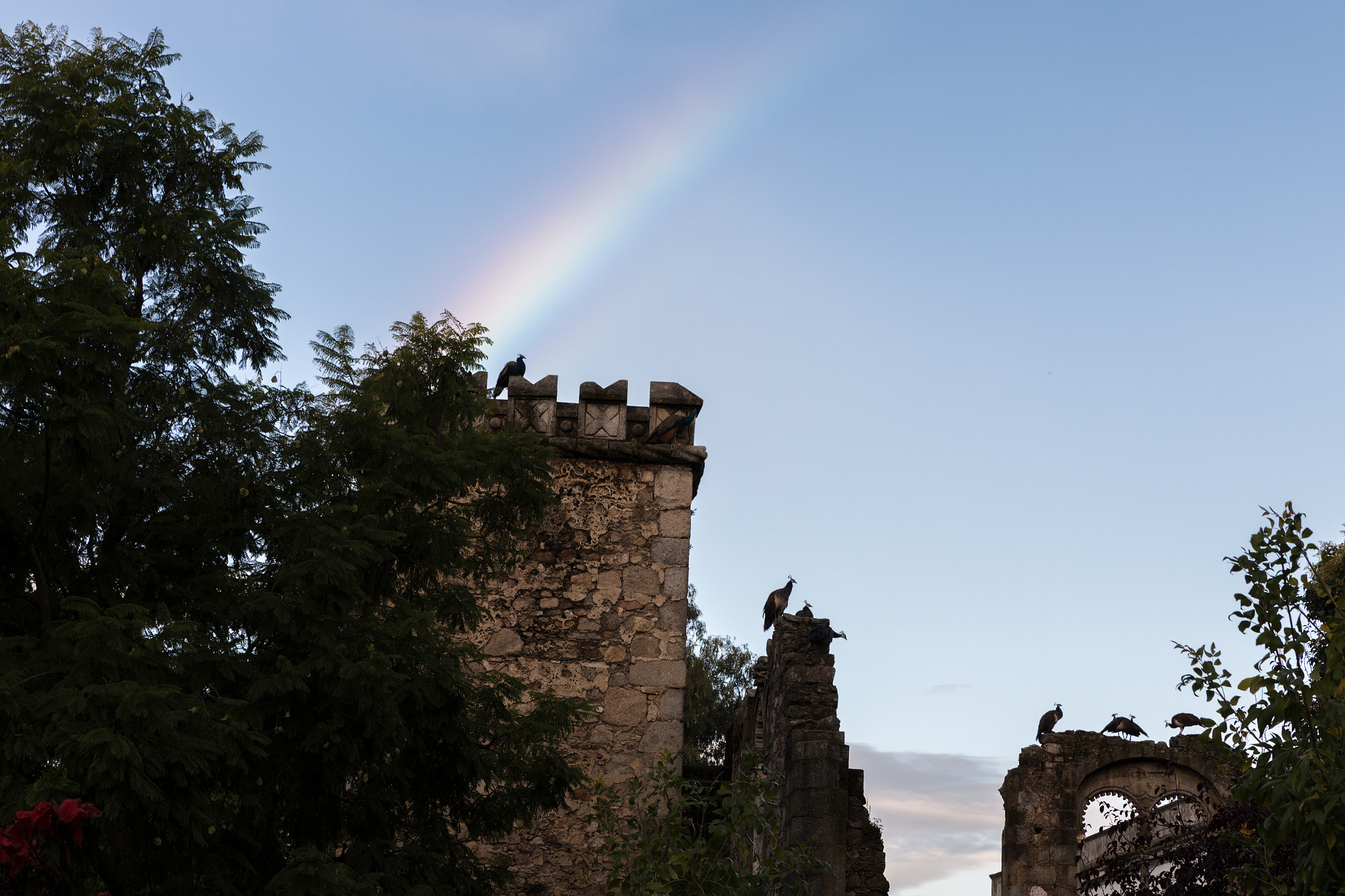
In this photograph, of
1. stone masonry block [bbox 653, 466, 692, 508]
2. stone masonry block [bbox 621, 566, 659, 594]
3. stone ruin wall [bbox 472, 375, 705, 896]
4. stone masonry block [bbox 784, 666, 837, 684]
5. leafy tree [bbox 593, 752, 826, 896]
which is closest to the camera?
leafy tree [bbox 593, 752, 826, 896]

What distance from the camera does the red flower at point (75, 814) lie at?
3.89m

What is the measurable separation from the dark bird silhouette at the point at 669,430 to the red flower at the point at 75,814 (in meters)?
6.95

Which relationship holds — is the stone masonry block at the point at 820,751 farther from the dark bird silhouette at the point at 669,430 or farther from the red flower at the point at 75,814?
the red flower at the point at 75,814

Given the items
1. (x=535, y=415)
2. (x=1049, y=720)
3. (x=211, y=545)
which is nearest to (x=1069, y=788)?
(x=1049, y=720)

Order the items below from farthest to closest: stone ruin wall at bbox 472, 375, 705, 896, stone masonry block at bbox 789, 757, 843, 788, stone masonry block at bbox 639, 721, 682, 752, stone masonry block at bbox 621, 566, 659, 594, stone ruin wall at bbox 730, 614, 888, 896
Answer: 1. stone masonry block at bbox 621, 566, 659, 594
2. stone masonry block at bbox 639, 721, 682, 752
3. stone ruin wall at bbox 472, 375, 705, 896
4. stone masonry block at bbox 789, 757, 843, 788
5. stone ruin wall at bbox 730, 614, 888, 896

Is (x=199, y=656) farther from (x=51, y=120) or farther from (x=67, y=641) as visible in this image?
(x=51, y=120)

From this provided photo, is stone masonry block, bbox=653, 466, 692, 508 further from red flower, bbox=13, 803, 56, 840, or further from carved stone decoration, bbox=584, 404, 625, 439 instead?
red flower, bbox=13, 803, 56, 840

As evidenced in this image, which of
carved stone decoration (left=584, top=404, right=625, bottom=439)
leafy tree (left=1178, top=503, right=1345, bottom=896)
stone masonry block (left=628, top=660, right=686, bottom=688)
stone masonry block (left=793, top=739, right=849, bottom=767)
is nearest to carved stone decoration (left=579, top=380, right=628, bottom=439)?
carved stone decoration (left=584, top=404, right=625, bottom=439)

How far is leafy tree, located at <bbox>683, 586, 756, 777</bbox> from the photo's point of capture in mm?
22484

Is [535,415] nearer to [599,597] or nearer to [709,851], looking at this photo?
[599,597]

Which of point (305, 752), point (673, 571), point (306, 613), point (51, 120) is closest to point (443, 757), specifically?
point (305, 752)

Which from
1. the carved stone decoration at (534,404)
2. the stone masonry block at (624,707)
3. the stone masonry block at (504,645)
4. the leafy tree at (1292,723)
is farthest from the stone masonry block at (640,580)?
the leafy tree at (1292,723)

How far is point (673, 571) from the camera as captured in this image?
33.8 feet

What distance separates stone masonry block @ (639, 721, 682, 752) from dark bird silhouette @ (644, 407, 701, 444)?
2.50 m
